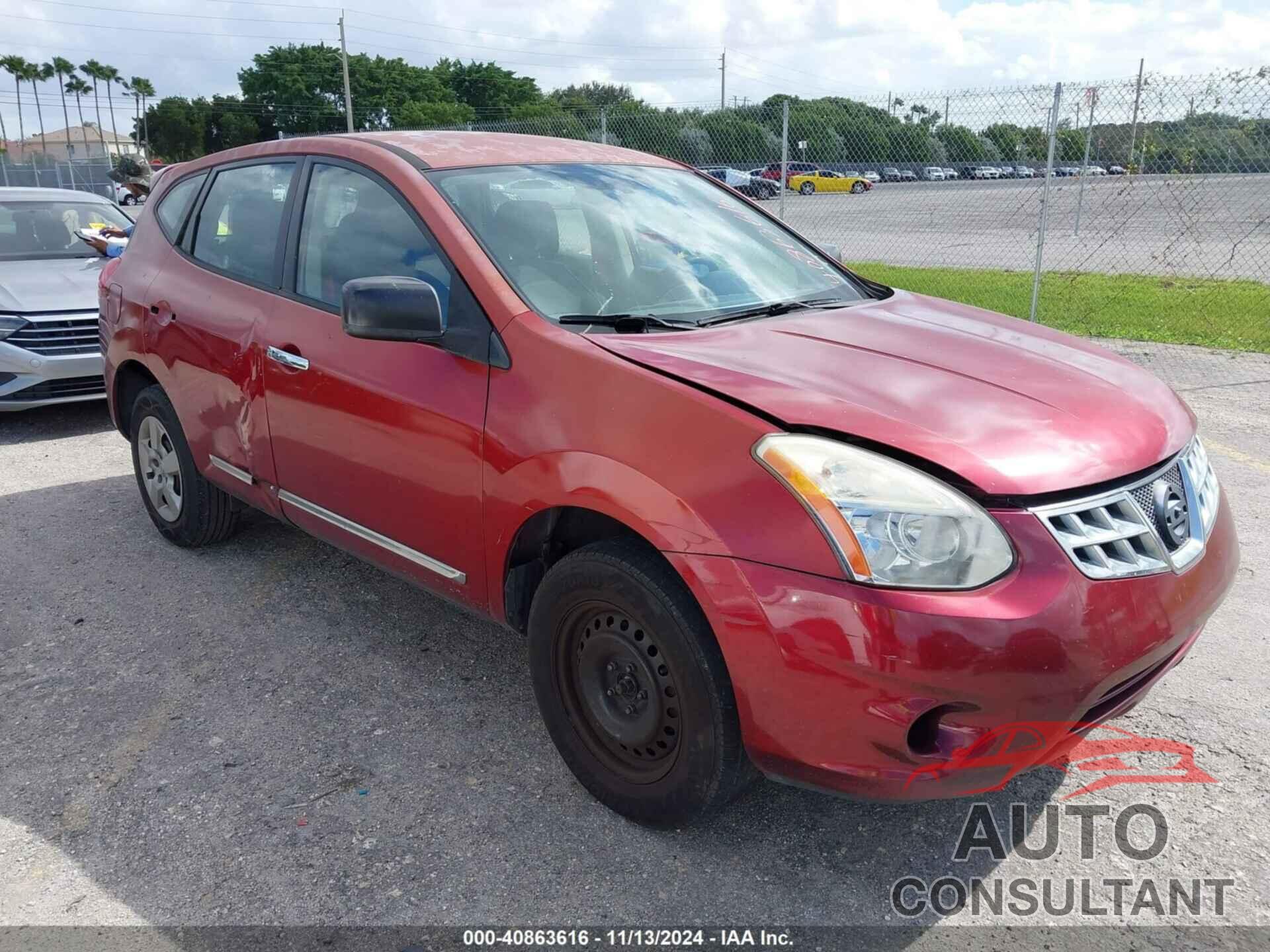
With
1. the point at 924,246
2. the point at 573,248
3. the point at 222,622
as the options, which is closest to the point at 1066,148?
the point at 924,246

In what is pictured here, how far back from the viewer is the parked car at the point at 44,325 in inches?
266

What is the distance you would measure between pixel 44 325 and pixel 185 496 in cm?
329

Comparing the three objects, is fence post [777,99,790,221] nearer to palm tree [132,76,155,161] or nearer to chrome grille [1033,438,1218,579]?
chrome grille [1033,438,1218,579]

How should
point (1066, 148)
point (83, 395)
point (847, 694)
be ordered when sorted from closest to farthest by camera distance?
point (847, 694)
point (83, 395)
point (1066, 148)

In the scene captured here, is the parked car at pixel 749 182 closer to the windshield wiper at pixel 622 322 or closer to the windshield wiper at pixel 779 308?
the windshield wiper at pixel 779 308

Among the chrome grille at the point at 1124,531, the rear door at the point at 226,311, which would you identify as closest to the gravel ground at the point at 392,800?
the rear door at the point at 226,311

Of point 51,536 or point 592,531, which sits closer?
→ point 592,531

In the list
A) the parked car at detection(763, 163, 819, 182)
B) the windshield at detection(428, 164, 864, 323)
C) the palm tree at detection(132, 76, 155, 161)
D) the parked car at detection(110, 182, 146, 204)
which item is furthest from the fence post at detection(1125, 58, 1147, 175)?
the palm tree at detection(132, 76, 155, 161)

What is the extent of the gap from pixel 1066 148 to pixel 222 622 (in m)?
9.55

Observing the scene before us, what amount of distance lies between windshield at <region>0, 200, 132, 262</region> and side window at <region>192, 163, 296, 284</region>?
4483 millimetres

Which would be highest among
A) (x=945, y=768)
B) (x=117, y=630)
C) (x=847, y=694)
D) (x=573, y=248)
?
(x=573, y=248)

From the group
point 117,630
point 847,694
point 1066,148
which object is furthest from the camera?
point 1066,148

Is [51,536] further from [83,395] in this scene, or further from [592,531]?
[592,531]

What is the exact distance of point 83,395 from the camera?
276 inches
